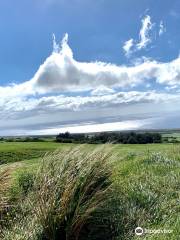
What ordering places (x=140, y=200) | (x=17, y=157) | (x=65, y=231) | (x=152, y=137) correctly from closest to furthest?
(x=65, y=231)
(x=140, y=200)
(x=17, y=157)
(x=152, y=137)

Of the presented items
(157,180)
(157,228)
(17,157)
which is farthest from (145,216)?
(17,157)

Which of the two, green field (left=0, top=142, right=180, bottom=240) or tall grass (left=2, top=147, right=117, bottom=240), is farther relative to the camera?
tall grass (left=2, top=147, right=117, bottom=240)

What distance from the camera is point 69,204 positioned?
8.77 metres

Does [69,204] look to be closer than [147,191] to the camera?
Yes

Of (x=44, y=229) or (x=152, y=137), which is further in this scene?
(x=152, y=137)

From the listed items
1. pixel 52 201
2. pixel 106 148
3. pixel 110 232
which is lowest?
pixel 110 232

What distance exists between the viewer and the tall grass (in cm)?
868

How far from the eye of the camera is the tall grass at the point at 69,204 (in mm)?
8680

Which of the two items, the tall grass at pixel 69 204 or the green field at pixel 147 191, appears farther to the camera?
the tall grass at pixel 69 204

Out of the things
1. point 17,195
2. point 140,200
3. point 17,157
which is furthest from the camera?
point 17,157

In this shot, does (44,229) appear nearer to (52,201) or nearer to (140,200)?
(52,201)

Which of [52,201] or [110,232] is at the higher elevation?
[52,201]

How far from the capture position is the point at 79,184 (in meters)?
9.17

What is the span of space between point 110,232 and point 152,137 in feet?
128
